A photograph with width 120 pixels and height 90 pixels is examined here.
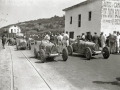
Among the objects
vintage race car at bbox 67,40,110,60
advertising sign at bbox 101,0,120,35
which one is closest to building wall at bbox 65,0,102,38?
advertising sign at bbox 101,0,120,35

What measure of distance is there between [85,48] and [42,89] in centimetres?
705

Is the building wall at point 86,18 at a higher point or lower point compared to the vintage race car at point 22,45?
higher

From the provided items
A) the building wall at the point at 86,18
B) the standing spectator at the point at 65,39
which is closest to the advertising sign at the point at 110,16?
the building wall at the point at 86,18

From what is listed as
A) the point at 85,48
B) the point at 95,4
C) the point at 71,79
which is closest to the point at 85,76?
the point at 71,79

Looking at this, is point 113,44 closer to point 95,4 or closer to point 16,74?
point 95,4

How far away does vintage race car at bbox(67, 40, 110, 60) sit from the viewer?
11.5 meters

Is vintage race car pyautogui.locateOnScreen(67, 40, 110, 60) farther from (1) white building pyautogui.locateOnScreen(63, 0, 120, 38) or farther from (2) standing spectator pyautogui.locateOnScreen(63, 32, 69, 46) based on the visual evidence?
(1) white building pyautogui.locateOnScreen(63, 0, 120, 38)

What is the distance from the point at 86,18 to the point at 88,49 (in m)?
11.9

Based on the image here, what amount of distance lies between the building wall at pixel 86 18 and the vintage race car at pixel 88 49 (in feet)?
24.5

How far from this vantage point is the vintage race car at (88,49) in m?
11.5

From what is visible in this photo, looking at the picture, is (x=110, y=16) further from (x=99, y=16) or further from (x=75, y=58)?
(x=75, y=58)

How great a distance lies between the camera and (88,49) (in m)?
11.4

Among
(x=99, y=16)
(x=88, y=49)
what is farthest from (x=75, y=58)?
(x=99, y=16)

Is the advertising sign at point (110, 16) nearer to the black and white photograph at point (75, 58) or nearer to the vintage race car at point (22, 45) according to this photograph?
the black and white photograph at point (75, 58)
